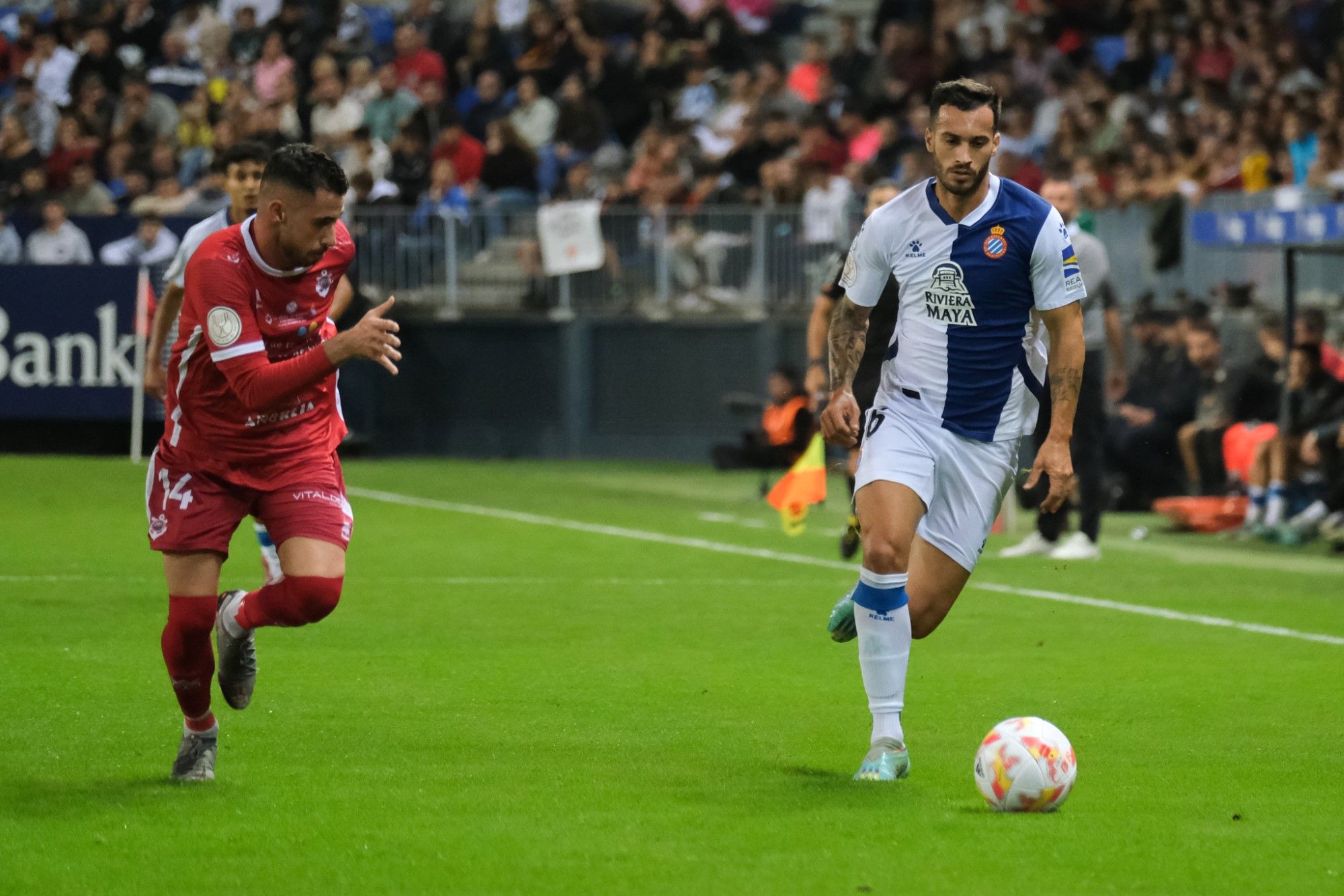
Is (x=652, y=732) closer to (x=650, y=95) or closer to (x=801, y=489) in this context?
(x=801, y=489)

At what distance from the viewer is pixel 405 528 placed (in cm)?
1456

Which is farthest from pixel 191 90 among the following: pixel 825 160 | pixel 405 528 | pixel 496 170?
pixel 405 528

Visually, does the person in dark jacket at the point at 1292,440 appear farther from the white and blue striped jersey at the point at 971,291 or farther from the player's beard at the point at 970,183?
the player's beard at the point at 970,183

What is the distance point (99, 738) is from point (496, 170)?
1543 cm

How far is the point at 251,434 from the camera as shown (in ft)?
21.0

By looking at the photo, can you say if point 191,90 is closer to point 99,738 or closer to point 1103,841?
point 99,738

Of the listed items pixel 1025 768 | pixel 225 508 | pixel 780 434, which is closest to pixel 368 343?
pixel 225 508

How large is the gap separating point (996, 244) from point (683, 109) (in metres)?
17.2

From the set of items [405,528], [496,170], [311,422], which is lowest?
[405,528]

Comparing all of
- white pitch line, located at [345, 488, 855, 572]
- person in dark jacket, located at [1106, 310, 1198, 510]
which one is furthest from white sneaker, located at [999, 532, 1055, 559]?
person in dark jacket, located at [1106, 310, 1198, 510]

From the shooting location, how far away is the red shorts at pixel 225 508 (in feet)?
20.7

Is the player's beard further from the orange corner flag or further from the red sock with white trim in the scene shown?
the orange corner flag

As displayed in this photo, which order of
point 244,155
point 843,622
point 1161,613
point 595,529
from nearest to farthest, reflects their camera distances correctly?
point 843,622, point 244,155, point 1161,613, point 595,529

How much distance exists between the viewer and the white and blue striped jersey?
21.6ft
